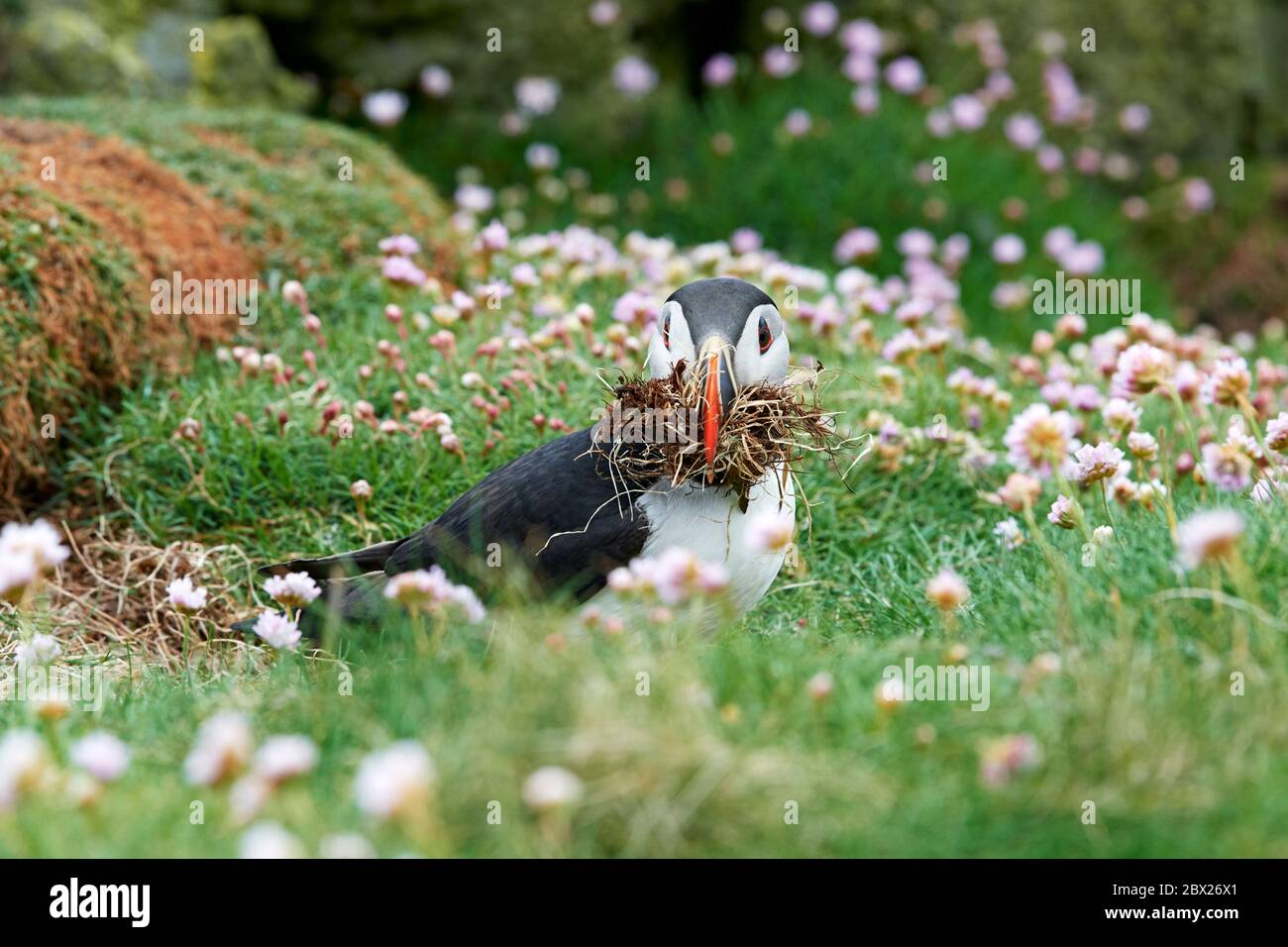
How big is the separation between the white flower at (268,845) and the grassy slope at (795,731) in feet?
0.23

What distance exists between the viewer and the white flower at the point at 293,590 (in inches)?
129

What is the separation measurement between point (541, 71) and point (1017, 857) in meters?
6.91

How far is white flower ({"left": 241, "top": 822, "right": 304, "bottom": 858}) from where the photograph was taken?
2043mm

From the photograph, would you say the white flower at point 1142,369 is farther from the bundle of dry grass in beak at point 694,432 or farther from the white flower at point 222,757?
the white flower at point 222,757

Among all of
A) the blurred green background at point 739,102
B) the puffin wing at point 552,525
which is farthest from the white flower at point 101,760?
the blurred green background at point 739,102

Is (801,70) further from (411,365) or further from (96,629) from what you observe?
(96,629)

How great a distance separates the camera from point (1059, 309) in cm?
778

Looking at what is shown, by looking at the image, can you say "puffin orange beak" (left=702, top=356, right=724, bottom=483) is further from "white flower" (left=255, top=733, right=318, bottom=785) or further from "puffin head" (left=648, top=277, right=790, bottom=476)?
"white flower" (left=255, top=733, right=318, bottom=785)

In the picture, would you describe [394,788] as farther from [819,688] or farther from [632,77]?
[632,77]

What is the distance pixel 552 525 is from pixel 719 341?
586 millimetres

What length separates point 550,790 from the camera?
215 cm

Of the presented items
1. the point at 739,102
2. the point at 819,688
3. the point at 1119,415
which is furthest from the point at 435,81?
the point at 819,688

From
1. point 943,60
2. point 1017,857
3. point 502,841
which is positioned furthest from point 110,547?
point 943,60

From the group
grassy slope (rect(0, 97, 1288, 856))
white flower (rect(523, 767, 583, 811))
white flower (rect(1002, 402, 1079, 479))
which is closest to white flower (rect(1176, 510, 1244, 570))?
grassy slope (rect(0, 97, 1288, 856))
